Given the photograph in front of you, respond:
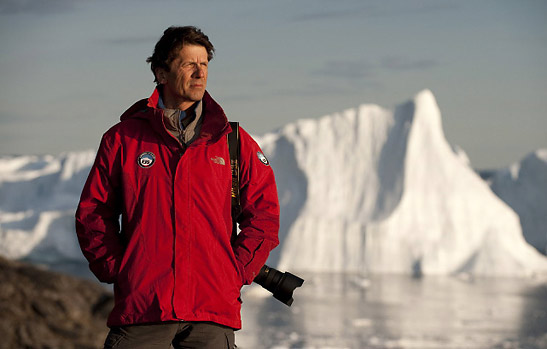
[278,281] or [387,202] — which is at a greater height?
[278,281]

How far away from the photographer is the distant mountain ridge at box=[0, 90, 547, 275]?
23.1 meters

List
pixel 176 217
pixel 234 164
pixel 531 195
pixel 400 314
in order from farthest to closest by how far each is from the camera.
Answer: pixel 531 195 → pixel 400 314 → pixel 234 164 → pixel 176 217

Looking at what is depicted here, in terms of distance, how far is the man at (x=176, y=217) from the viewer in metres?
1.95

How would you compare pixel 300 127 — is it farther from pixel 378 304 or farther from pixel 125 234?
pixel 125 234

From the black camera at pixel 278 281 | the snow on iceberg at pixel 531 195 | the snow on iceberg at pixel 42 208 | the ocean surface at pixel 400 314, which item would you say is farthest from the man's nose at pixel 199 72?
the snow on iceberg at pixel 531 195

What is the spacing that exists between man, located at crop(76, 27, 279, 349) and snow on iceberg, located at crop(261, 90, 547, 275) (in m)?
20.5

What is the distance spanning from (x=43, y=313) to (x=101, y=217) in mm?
4408

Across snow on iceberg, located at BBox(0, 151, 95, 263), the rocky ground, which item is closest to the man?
the rocky ground

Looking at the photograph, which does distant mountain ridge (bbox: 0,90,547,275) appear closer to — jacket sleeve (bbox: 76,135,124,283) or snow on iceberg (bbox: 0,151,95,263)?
snow on iceberg (bbox: 0,151,95,263)

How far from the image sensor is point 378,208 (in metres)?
23.9

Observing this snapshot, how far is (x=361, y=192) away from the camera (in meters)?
24.4

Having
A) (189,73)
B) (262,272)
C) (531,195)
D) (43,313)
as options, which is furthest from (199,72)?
(531,195)

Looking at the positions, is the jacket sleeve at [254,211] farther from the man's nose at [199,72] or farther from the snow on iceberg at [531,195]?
the snow on iceberg at [531,195]

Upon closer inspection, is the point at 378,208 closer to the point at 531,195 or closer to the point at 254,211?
the point at 531,195
